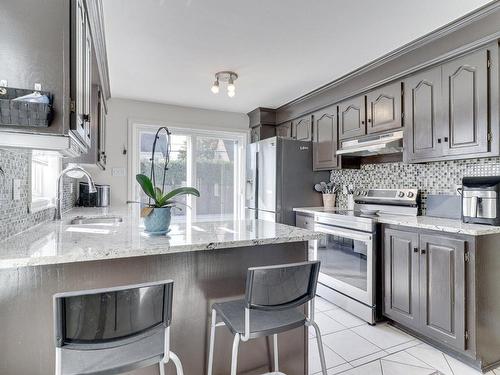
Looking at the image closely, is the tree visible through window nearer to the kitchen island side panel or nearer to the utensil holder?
the utensil holder

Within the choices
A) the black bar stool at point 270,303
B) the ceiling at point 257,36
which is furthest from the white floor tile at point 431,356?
the ceiling at point 257,36

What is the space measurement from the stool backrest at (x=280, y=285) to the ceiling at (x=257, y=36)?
67.6 inches

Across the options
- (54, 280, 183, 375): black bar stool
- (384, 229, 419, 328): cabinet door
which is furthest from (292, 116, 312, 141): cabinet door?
(54, 280, 183, 375): black bar stool

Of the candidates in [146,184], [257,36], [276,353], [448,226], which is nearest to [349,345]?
[276,353]

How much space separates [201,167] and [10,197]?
3256 millimetres

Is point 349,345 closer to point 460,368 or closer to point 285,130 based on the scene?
point 460,368

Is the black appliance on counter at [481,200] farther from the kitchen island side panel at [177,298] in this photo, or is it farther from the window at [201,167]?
the window at [201,167]

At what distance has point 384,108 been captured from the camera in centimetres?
292

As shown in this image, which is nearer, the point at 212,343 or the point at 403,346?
the point at 212,343

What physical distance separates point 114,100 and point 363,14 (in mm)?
3315

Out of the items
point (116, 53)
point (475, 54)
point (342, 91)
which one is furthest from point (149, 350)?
point (342, 91)

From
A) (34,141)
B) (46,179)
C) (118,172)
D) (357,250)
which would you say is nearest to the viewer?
(34,141)

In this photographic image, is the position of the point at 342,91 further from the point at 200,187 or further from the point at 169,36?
the point at 200,187

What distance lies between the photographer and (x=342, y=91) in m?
3.37
